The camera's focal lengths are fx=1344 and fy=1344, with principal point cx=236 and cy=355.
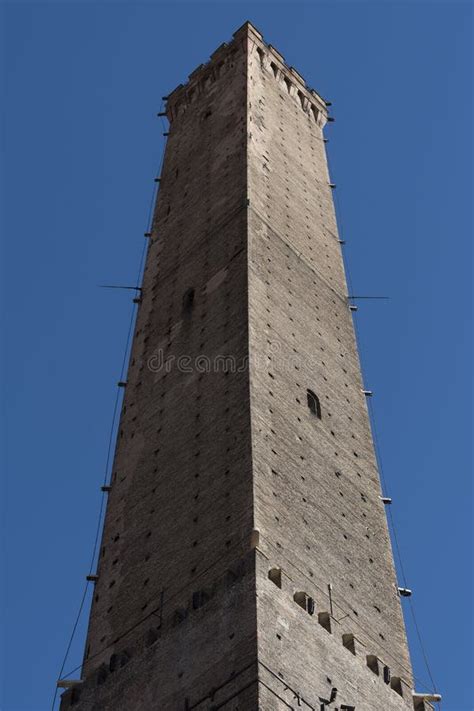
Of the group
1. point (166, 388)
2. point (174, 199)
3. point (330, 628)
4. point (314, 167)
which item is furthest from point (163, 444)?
point (314, 167)

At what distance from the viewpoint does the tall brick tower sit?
433 inches

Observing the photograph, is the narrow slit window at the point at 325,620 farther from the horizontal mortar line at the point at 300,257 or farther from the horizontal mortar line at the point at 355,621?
the horizontal mortar line at the point at 300,257

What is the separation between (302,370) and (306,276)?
2.34m

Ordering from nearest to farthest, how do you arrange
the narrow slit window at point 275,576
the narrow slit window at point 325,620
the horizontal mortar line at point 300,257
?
1. the narrow slit window at point 275,576
2. the narrow slit window at point 325,620
3. the horizontal mortar line at point 300,257

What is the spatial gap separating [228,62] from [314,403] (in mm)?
8878

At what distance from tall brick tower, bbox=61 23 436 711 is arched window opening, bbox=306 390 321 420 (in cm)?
3

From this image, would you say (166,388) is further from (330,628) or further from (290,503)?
(330,628)

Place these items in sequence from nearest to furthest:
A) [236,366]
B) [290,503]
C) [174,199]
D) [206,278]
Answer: [290,503], [236,366], [206,278], [174,199]

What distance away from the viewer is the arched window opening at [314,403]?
46.8 feet

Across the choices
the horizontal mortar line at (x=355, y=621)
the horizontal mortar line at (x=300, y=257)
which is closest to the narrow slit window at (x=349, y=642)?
the horizontal mortar line at (x=355, y=621)

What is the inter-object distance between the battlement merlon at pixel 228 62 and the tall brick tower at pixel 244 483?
110 inches

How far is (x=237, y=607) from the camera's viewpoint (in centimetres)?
1096

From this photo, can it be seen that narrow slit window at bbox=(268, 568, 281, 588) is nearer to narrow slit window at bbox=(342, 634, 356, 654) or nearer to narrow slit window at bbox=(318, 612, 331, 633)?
narrow slit window at bbox=(318, 612, 331, 633)

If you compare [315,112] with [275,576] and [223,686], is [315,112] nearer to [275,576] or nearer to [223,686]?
[275,576]
